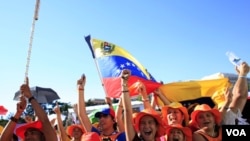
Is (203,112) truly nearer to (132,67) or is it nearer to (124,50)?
(132,67)

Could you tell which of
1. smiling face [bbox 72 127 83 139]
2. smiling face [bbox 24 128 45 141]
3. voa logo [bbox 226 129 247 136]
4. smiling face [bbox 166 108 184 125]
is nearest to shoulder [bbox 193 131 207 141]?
smiling face [bbox 166 108 184 125]

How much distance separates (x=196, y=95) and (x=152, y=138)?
3944 mm

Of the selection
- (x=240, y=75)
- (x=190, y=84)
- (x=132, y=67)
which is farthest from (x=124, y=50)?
(x=240, y=75)

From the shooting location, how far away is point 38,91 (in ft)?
34.4

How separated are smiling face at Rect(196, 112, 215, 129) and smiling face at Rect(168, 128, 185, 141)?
0.48 meters

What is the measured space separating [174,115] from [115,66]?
13.1ft

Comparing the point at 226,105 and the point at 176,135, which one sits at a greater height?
the point at 226,105

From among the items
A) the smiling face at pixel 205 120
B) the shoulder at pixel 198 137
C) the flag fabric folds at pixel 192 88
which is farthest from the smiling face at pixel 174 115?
the flag fabric folds at pixel 192 88

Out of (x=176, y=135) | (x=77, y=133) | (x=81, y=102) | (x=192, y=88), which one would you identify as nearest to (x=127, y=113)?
(x=176, y=135)

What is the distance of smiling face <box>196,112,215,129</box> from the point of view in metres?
4.46

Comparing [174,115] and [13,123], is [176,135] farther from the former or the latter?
[13,123]

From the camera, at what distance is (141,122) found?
13.1 feet

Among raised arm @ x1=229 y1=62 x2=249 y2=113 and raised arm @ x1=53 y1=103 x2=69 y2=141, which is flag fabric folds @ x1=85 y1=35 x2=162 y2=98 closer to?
raised arm @ x1=53 y1=103 x2=69 y2=141

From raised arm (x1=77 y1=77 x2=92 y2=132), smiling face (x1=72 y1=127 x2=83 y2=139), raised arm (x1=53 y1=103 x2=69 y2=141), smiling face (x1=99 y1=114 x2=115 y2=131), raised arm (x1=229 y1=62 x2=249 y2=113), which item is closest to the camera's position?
raised arm (x1=229 y1=62 x2=249 y2=113)
